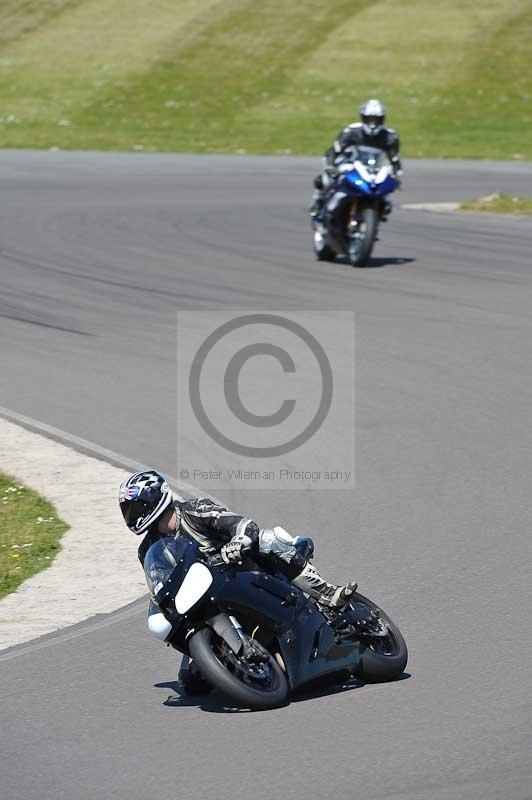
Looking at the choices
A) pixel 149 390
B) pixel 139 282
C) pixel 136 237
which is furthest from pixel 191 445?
pixel 136 237

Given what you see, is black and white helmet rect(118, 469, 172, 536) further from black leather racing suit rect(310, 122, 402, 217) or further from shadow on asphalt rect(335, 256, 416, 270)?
black leather racing suit rect(310, 122, 402, 217)

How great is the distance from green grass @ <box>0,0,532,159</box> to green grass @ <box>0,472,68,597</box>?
3001 centimetres

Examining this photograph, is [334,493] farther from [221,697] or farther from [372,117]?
[372,117]

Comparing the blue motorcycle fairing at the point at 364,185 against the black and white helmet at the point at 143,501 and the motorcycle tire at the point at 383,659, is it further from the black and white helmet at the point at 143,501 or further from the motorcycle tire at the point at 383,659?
the black and white helmet at the point at 143,501

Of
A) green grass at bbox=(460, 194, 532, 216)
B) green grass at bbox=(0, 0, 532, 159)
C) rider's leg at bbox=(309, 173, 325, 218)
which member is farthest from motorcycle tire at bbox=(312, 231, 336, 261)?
green grass at bbox=(0, 0, 532, 159)

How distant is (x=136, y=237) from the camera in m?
22.5

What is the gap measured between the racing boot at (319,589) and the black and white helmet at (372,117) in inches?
516

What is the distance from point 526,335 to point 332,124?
29733mm

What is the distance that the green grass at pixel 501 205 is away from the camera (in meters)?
24.8

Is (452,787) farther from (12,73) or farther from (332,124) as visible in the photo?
(12,73)

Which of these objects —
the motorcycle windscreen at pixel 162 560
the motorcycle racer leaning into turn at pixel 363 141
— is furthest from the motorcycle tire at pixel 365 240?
the motorcycle windscreen at pixel 162 560

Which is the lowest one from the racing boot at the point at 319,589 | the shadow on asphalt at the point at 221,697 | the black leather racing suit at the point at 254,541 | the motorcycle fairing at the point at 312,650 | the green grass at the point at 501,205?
the green grass at the point at 501,205

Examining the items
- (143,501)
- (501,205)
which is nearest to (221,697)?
(143,501)

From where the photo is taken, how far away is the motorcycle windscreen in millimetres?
6699
